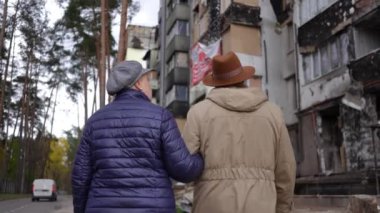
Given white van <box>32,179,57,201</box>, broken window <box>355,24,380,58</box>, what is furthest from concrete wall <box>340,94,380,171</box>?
white van <box>32,179,57,201</box>

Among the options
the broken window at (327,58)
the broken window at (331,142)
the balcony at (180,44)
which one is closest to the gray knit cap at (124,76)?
the broken window at (327,58)

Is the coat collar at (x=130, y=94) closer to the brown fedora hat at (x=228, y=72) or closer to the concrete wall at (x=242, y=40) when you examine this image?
the brown fedora hat at (x=228, y=72)

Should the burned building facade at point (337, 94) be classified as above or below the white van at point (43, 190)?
above

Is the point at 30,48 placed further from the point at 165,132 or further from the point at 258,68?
the point at 165,132

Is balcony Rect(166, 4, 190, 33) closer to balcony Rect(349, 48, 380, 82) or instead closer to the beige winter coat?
balcony Rect(349, 48, 380, 82)

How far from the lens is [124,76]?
3.44 metres

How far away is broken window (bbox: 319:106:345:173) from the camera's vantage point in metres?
18.7

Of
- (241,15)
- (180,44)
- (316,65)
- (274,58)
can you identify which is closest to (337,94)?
(316,65)

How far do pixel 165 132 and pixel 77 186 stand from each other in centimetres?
73

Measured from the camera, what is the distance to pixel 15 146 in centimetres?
6153

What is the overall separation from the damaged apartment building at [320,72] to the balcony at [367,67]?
0.11 ft

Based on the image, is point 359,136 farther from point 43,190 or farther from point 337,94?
point 43,190

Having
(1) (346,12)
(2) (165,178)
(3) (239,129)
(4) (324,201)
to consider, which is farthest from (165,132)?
(1) (346,12)

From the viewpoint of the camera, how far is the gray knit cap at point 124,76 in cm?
343
